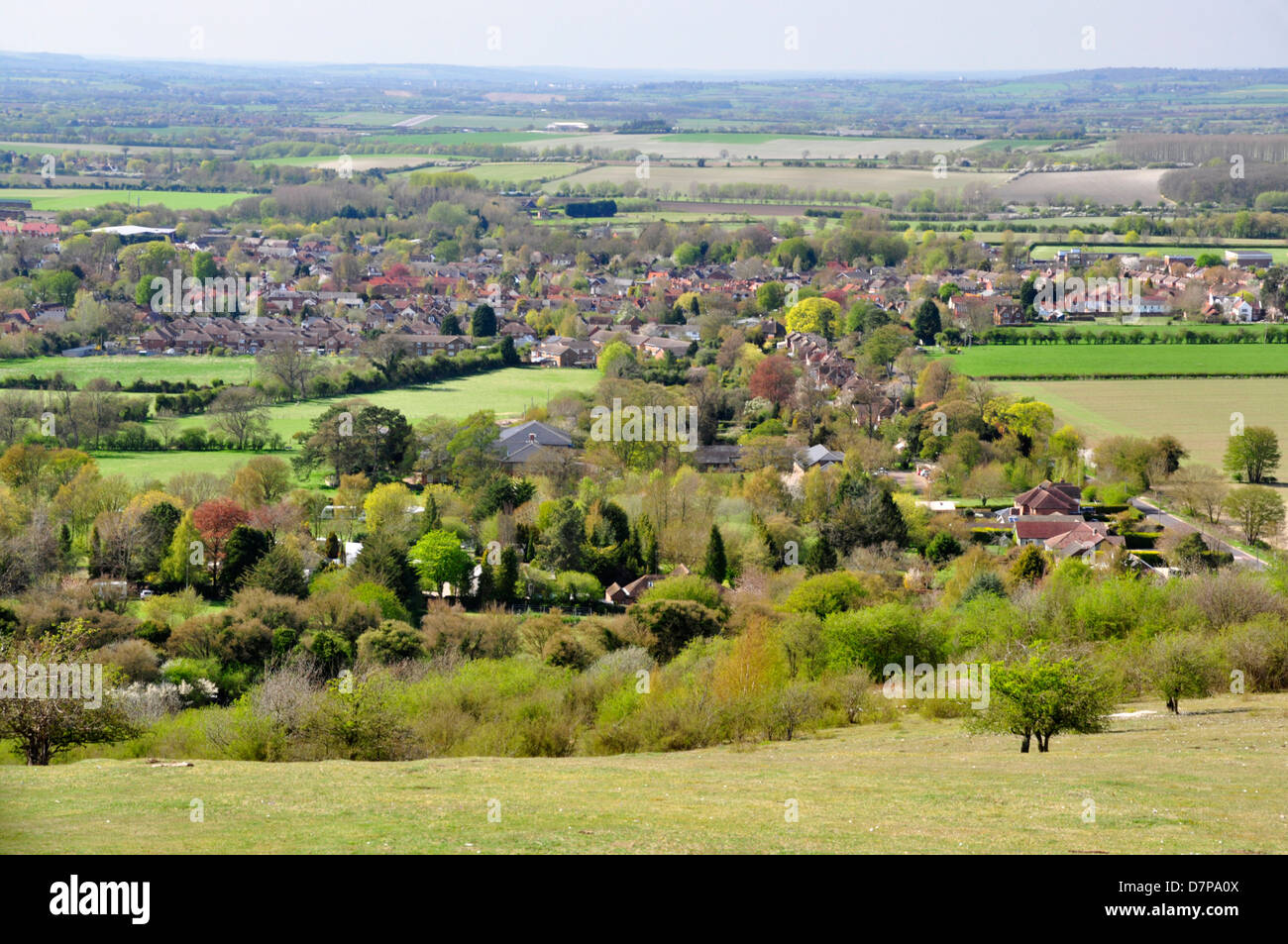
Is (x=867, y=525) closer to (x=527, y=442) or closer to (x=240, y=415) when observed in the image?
(x=527, y=442)

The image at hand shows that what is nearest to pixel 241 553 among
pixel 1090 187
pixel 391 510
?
pixel 391 510

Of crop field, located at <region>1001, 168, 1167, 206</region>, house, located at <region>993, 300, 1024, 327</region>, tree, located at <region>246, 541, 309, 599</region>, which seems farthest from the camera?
crop field, located at <region>1001, 168, 1167, 206</region>

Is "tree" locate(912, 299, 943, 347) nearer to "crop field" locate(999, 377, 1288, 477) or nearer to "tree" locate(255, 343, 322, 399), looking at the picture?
"crop field" locate(999, 377, 1288, 477)

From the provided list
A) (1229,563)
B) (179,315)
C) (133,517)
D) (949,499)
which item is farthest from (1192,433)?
(179,315)

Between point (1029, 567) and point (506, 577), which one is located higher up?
point (1029, 567)

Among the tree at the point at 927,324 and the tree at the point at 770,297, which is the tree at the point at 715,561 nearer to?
the tree at the point at 927,324

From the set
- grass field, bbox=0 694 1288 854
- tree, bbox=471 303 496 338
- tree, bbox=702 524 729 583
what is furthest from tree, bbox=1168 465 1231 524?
tree, bbox=471 303 496 338
